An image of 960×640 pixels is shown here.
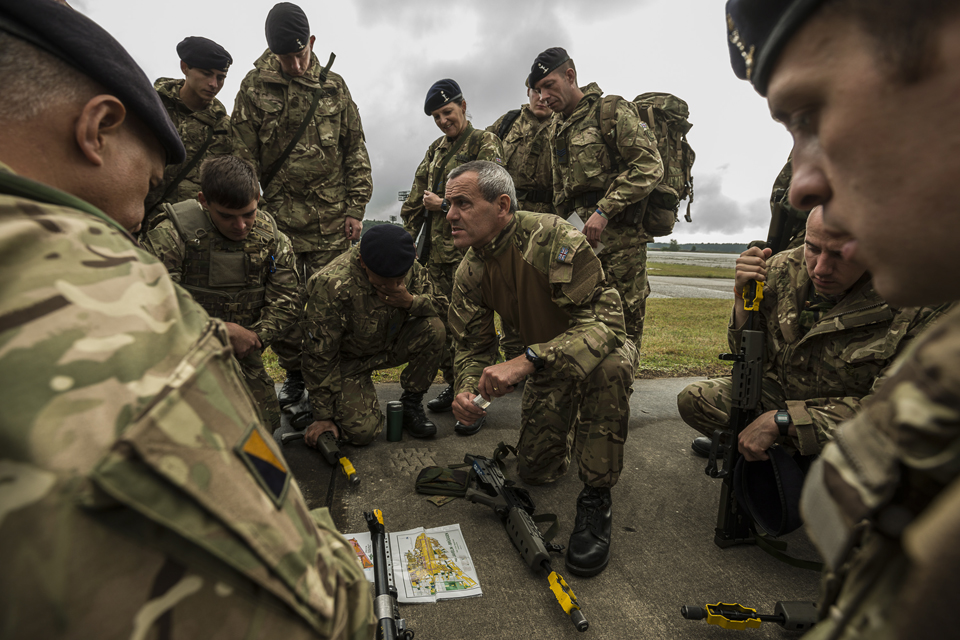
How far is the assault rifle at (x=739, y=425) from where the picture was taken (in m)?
2.36

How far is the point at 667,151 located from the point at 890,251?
464cm

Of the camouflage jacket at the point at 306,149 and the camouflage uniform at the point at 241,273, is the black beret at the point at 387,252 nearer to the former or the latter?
the camouflage uniform at the point at 241,273

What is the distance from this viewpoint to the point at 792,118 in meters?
0.67

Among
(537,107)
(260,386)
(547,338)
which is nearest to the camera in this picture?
(547,338)

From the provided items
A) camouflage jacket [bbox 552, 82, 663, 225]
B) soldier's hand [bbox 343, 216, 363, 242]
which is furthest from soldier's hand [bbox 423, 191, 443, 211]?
camouflage jacket [bbox 552, 82, 663, 225]

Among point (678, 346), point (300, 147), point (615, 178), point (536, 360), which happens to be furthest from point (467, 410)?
point (678, 346)

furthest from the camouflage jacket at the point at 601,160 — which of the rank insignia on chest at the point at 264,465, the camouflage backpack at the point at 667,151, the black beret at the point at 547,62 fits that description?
the rank insignia on chest at the point at 264,465

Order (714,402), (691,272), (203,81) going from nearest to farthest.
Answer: (714,402) < (203,81) < (691,272)

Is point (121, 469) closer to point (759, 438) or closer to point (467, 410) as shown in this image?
point (467, 410)

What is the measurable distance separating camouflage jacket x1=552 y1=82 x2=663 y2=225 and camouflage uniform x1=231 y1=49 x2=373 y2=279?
1.83 m

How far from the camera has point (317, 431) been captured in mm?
3346

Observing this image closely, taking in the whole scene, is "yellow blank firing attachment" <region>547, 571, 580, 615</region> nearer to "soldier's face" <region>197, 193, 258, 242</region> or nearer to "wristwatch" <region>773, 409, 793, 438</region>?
"wristwatch" <region>773, 409, 793, 438</region>

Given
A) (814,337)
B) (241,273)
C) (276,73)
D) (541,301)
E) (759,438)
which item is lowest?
(759,438)

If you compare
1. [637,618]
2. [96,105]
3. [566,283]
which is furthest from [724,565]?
[96,105]
